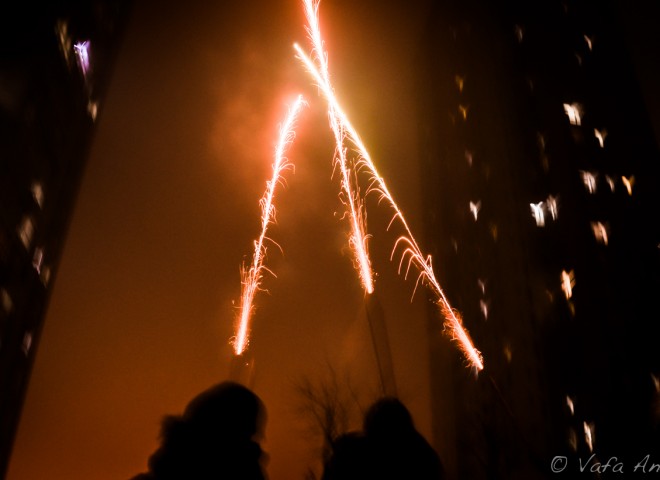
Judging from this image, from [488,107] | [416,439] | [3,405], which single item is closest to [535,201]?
[488,107]

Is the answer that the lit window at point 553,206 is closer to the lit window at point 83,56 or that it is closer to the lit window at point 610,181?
the lit window at point 610,181

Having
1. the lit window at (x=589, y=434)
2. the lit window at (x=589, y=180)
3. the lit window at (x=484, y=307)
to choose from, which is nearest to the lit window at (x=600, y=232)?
the lit window at (x=589, y=180)

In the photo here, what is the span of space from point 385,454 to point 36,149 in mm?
25316

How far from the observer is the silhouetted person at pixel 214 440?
10.4 feet

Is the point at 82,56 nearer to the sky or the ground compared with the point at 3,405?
nearer to the sky

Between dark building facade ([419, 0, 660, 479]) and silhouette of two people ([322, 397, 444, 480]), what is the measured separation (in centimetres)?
2691

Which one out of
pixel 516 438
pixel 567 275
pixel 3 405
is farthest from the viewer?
pixel 516 438

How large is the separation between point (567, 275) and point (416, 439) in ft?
95.6

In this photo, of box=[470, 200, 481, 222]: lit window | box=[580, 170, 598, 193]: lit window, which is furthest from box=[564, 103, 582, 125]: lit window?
box=[470, 200, 481, 222]: lit window

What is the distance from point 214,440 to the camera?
3270mm

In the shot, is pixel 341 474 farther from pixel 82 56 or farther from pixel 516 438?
pixel 516 438

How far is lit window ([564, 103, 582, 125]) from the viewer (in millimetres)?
33812

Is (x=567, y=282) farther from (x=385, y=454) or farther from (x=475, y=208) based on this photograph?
(x=385, y=454)

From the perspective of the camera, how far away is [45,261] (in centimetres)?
2712
